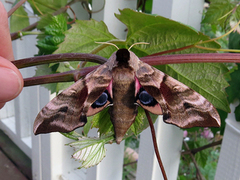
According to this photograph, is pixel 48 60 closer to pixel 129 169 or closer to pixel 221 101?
pixel 221 101

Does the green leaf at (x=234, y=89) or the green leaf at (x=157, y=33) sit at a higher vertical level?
the green leaf at (x=157, y=33)

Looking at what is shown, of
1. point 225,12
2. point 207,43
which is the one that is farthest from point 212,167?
point 207,43

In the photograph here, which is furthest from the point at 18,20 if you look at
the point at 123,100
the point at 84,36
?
the point at 123,100

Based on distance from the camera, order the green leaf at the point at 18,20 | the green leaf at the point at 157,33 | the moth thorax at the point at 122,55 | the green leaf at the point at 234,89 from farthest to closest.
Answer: the green leaf at the point at 18,20 < the green leaf at the point at 234,89 < the green leaf at the point at 157,33 < the moth thorax at the point at 122,55

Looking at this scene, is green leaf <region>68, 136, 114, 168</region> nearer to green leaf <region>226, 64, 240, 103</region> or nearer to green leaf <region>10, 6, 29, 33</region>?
green leaf <region>226, 64, 240, 103</region>

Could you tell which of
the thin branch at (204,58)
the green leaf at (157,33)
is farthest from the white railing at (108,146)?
the thin branch at (204,58)

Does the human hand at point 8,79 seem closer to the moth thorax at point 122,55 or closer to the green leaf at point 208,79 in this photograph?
the moth thorax at point 122,55
